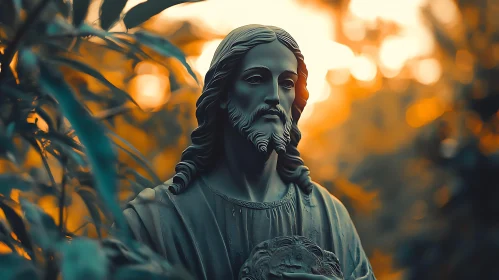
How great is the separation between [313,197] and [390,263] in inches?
326

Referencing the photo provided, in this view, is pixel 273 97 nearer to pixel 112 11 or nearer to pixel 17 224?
pixel 112 11

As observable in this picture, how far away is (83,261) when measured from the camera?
2.57m

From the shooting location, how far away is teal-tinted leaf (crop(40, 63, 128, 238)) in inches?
105

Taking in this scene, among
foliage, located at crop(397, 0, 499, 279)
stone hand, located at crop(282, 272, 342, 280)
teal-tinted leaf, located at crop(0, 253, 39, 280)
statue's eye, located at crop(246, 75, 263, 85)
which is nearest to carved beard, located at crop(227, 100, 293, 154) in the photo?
statue's eye, located at crop(246, 75, 263, 85)

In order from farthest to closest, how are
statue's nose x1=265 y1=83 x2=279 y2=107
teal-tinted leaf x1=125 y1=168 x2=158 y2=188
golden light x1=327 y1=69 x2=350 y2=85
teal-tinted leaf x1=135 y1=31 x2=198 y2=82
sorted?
golden light x1=327 y1=69 x2=350 y2=85 < statue's nose x1=265 y1=83 x2=279 y2=107 < teal-tinted leaf x1=125 y1=168 x2=158 y2=188 < teal-tinted leaf x1=135 y1=31 x2=198 y2=82

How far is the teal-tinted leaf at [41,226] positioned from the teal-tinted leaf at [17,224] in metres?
0.46

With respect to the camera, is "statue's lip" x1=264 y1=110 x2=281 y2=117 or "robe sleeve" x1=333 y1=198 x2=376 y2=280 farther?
"robe sleeve" x1=333 y1=198 x2=376 y2=280

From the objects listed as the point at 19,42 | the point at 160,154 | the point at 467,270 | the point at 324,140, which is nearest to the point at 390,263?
the point at 467,270

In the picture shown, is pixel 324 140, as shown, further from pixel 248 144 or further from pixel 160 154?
pixel 248 144

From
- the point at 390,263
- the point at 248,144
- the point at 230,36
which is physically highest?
the point at 230,36

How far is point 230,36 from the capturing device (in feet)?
13.6

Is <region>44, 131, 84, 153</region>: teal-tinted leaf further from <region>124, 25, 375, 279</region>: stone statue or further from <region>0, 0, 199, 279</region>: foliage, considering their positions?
<region>124, 25, 375, 279</region>: stone statue

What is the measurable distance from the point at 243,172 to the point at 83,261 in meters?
1.57

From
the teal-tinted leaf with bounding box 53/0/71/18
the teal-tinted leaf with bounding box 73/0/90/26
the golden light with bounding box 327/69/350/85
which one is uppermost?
the golden light with bounding box 327/69/350/85
